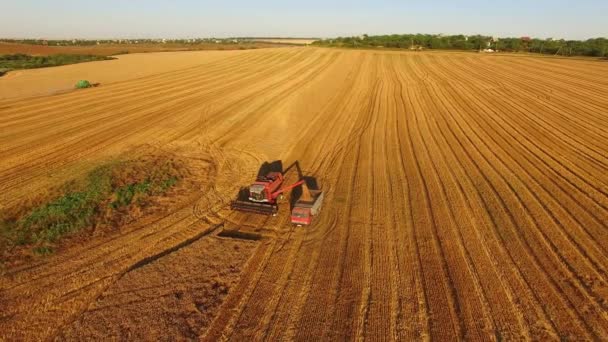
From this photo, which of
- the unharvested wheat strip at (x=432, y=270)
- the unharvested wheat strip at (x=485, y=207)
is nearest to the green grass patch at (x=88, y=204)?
the unharvested wheat strip at (x=432, y=270)

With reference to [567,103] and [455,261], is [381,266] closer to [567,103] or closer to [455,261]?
[455,261]

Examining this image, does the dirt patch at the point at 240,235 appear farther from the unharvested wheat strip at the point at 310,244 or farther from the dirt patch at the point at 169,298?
the unharvested wheat strip at the point at 310,244

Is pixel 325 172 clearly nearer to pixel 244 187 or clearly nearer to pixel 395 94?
pixel 244 187

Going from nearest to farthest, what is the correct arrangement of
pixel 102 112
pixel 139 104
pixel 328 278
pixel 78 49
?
pixel 328 278 → pixel 102 112 → pixel 139 104 → pixel 78 49

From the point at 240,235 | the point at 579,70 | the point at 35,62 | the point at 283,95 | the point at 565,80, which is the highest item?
the point at 579,70

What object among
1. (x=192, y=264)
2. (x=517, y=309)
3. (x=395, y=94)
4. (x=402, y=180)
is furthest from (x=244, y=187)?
(x=395, y=94)

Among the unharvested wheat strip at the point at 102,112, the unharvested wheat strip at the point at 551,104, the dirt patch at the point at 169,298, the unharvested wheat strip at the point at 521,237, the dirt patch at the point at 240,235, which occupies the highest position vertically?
the unharvested wheat strip at the point at 551,104

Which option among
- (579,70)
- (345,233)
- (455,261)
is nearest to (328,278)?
(345,233)
